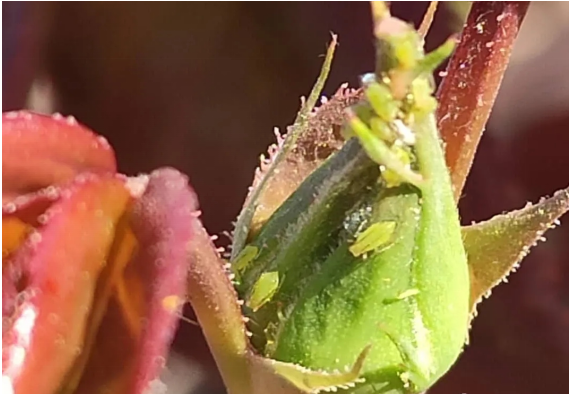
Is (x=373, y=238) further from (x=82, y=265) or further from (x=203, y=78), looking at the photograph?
(x=203, y=78)

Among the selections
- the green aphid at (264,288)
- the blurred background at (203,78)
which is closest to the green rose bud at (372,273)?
the green aphid at (264,288)

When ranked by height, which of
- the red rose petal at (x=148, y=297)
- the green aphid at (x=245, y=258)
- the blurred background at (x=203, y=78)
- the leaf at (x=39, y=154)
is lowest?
the red rose petal at (x=148, y=297)

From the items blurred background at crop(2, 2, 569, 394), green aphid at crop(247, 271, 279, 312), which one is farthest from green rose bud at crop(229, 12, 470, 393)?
blurred background at crop(2, 2, 569, 394)

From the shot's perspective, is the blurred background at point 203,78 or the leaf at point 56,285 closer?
the leaf at point 56,285

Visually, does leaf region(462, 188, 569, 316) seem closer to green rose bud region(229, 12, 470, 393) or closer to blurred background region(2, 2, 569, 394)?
green rose bud region(229, 12, 470, 393)

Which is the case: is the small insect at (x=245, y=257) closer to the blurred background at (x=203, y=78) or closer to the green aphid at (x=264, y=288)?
the green aphid at (x=264, y=288)

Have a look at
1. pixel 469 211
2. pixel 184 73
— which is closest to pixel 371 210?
pixel 469 211

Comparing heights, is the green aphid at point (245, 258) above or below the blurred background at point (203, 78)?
below
